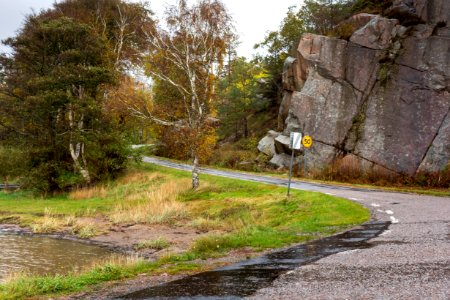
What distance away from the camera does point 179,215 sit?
22.5 m

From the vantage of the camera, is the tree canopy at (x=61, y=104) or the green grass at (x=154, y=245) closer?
the green grass at (x=154, y=245)

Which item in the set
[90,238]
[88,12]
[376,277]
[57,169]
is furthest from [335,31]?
[376,277]

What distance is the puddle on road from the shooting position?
309 inches

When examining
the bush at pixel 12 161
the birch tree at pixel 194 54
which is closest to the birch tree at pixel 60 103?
the bush at pixel 12 161

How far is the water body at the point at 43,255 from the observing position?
1324cm

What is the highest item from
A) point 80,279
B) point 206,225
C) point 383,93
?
point 383,93

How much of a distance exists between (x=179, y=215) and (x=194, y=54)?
11.2m

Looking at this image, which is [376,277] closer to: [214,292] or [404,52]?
[214,292]

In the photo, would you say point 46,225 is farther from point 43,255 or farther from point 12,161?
point 12,161

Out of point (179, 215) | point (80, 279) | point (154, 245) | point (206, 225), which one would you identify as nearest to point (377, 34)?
point (179, 215)

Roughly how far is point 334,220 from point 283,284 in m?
8.61

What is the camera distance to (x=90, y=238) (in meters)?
19.0

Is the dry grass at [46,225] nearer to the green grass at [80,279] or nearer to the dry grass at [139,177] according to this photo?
the green grass at [80,279]

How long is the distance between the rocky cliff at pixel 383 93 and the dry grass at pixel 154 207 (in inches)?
505
